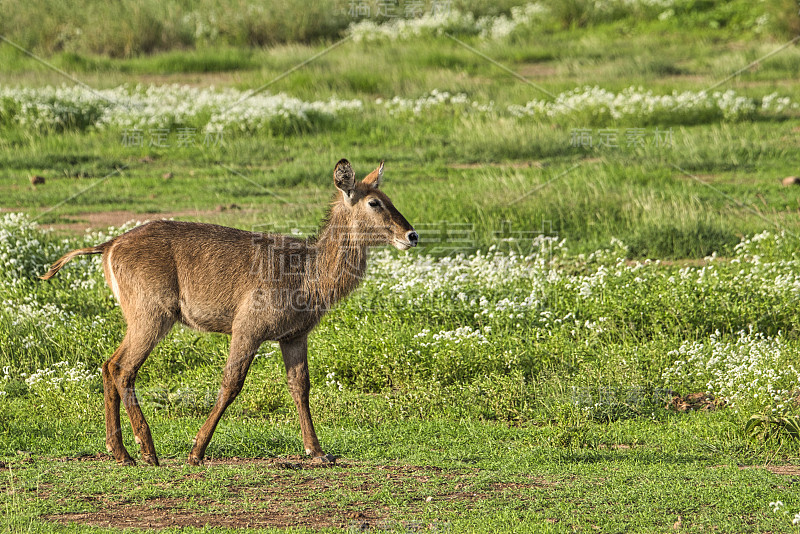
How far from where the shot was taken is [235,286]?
7.04m

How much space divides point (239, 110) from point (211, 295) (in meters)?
10.5

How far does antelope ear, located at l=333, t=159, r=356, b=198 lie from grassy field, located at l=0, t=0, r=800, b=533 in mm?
1914

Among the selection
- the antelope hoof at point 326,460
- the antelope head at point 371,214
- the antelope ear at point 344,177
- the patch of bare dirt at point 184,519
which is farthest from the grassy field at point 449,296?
the antelope ear at point 344,177

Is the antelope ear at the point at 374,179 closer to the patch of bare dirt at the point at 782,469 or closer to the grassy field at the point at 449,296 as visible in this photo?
the grassy field at the point at 449,296

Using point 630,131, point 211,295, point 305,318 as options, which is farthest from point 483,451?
point 630,131

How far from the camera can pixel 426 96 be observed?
61.9 ft

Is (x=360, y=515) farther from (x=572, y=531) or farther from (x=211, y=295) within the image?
(x=211, y=295)

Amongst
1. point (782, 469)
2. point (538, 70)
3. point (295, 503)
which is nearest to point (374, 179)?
point (295, 503)

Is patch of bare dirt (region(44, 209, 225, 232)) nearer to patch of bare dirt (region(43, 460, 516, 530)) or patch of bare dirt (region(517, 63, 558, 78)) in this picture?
patch of bare dirt (region(43, 460, 516, 530))

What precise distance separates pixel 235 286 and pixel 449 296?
342 cm

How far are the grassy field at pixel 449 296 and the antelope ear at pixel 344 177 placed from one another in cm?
191

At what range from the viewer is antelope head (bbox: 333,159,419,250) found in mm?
6801

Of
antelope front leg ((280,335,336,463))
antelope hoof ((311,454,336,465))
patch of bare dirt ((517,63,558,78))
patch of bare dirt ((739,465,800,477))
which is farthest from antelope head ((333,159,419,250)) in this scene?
patch of bare dirt ((517,63,558,78))

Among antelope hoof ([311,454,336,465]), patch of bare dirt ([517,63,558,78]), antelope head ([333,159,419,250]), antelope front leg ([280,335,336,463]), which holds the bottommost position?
antelope hoof ([311,454,336,465])
